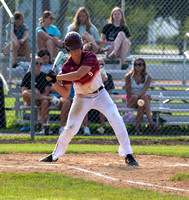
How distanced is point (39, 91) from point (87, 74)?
4.65m

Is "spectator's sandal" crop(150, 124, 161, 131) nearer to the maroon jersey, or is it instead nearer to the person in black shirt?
the person in black shirt

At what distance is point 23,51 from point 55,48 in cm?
93

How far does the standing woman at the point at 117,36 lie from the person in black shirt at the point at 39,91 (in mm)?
2177

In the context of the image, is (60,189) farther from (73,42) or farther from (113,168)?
(73,42)

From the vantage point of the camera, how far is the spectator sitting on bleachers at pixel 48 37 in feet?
40.4

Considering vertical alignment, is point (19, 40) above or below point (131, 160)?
above

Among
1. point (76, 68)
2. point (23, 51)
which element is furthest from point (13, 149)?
point (23, 51)

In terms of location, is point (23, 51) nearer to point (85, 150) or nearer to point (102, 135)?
point (102, 135)

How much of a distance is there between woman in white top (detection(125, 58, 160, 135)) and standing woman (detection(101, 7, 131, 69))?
1.31 meters

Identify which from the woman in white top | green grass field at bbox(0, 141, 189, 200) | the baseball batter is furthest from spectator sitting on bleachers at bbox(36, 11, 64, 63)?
green grass field at bbox(0, 141, 189, 200)

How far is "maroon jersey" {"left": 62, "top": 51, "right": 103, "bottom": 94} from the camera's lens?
22.5 feet

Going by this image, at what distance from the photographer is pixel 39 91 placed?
1138cm

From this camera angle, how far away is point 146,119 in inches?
463

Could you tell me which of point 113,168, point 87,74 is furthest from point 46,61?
point 113,168
